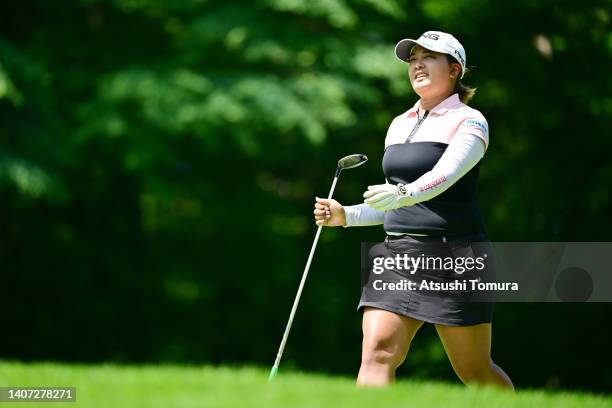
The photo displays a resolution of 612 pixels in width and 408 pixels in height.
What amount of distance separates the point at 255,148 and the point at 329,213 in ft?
23.6

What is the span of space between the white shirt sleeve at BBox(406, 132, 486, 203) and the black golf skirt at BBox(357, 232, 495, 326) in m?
0.30

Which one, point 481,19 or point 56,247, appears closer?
point 481,19

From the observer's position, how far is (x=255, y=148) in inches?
483

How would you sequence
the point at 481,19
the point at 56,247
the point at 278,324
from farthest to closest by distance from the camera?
the point at 278,324, the point at 56,247, the point at 481,19

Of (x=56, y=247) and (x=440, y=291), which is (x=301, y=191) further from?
(x=440, y=291)

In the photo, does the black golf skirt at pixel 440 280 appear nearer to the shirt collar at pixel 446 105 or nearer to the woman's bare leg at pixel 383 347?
the woman's bare leg at pixel 383 347

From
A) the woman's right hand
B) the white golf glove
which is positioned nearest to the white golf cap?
the white golf glove

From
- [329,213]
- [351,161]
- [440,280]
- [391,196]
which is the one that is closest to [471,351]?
[440,280]

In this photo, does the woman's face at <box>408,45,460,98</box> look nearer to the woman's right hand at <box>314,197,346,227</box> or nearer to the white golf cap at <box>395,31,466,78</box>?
the white golf cap at <box>395,31,466,78</box>

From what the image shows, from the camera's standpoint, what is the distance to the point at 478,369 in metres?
4.83

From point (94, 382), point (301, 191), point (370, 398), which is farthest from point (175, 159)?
point (370, 398)

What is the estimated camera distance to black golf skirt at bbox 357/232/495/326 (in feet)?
15.7

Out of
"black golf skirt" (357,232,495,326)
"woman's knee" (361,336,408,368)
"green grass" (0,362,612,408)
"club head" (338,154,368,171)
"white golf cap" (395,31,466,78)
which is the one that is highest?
"white golf cap" (395,31,466,78)

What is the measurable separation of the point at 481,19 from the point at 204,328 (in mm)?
7702
